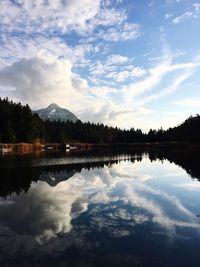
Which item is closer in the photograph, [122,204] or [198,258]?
[198,258]

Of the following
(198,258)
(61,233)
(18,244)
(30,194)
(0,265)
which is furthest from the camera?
(30,194)

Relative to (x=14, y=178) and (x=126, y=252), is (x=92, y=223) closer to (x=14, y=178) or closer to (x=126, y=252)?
(x=126, y=252)

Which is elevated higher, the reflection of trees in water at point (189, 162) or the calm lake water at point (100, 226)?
the reflection of trees in water at point (189, 162)

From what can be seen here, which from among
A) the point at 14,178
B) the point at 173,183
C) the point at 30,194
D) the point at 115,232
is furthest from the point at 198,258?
the point at 14,178

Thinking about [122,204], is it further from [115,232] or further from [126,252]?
[126,252]

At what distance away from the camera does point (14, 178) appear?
124 feet

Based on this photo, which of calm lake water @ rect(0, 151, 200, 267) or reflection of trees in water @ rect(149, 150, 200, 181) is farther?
reflection of trees in water @ rect(149, 150, 200, 181)

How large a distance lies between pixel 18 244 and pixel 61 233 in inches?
98.0

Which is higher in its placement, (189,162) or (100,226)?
(189,162)

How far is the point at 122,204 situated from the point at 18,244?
10662 millimetres

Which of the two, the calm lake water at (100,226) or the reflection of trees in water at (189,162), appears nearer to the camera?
the calm lake water at (100,226)

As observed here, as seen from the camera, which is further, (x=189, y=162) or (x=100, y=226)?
(x=189, y=162)

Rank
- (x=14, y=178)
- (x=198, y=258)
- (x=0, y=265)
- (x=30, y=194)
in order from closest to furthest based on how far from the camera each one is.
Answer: (x=0, y=265) → (x=198, y=258) → (x=30, y=194) → (x=14, y=178)

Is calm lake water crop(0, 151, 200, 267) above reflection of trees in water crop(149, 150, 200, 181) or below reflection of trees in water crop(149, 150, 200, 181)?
below
